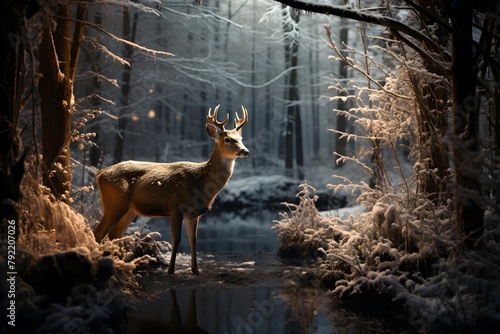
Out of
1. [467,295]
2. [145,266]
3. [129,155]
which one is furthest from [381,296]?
[129,155]

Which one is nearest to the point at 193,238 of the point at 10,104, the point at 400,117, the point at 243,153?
the point at 243,153

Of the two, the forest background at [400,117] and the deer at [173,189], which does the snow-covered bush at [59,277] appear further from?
the deer at [173,189]

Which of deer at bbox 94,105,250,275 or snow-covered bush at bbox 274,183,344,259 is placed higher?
deer at bbox 94,105,250,275

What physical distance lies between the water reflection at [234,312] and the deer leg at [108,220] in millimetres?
1479

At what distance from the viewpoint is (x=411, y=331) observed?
4.76 meters

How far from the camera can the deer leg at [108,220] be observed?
7.23 meters

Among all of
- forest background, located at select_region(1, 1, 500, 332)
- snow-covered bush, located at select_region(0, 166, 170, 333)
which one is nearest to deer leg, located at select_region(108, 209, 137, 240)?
forest background, located at select_region(1, 1, 500, 332)

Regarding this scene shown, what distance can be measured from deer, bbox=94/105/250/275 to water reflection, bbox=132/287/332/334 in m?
1.25

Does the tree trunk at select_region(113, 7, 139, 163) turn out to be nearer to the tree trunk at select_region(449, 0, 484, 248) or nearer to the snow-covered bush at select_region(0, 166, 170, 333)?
the snow-covered bush at select_region(0, 166, 170, 333)

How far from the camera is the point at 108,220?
7.28 meters

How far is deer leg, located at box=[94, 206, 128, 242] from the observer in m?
7.23

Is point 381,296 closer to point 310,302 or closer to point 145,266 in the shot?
point 310,302

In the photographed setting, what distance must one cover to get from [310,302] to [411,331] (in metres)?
1.46

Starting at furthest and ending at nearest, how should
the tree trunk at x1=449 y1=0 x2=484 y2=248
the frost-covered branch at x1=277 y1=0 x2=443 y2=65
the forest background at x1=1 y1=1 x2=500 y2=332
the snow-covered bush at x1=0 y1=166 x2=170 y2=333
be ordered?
the frost-covered branch at x1=277 y1=0 x2=443 y2=65
the tree trunk at x1=449 y1=0 x2=484 y2=248
the forest background at x1=1 y1=1 x2=500 y2=332
the snow-covered bush at x1=0 y1=166 x2=170 y2=333
